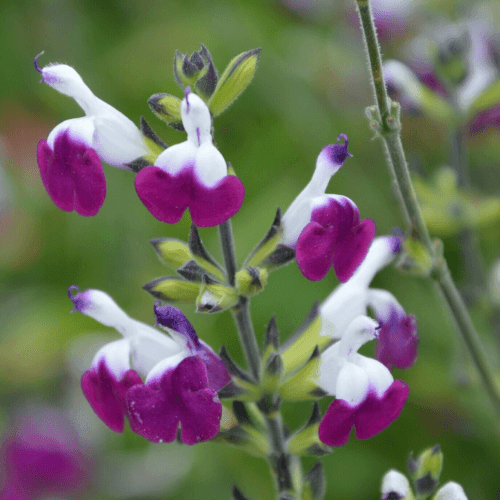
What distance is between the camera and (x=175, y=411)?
0.89m

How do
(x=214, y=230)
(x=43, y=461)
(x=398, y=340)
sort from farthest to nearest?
(x=214, y=230) → (x=43, y=461) → (x=398, y=340)

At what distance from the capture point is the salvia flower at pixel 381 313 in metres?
1.08

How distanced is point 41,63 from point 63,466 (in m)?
1.58

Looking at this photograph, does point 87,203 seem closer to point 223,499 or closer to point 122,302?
point 223,499

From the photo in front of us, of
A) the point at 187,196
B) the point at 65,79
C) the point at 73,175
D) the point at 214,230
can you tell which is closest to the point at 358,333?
the point at 187,196

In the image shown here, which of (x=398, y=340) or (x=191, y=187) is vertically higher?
(x=191, y=187)

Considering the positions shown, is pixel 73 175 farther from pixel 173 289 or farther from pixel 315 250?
pixel 315 250

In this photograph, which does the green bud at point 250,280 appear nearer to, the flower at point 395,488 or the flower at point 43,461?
the flower at point 395,488

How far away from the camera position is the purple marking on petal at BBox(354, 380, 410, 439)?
900 millimetres

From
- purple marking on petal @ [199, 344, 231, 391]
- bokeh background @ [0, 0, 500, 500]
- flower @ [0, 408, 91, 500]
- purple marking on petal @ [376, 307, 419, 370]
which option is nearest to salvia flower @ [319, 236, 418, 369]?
purple marking on petal @ [376, 307, 419, 370]

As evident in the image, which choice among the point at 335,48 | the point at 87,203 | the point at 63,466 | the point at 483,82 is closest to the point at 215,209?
the point at 87,203

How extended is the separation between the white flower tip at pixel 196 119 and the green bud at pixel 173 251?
19 cm

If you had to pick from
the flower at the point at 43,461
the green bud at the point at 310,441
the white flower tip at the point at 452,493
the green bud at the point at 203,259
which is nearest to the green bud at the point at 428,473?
the white flower tip at the point at 452,493

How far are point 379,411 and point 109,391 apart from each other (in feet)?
1.22
